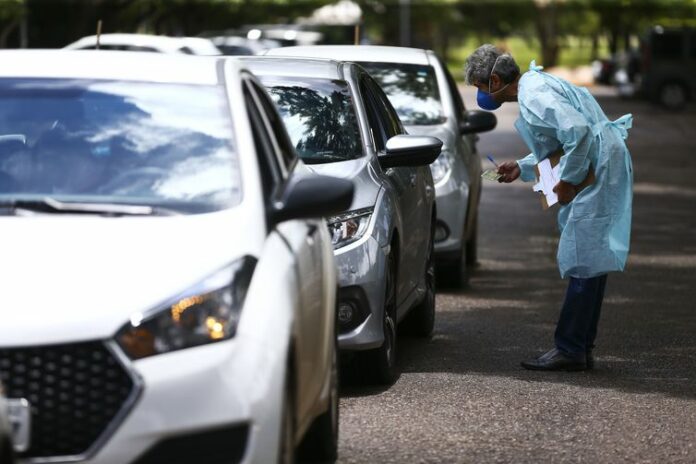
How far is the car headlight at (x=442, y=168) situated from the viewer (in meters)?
12.3

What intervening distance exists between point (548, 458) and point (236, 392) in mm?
2402

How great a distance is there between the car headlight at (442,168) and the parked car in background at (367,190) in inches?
78.9

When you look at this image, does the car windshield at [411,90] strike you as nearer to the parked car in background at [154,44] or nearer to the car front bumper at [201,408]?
the car front bumper at [201,408]

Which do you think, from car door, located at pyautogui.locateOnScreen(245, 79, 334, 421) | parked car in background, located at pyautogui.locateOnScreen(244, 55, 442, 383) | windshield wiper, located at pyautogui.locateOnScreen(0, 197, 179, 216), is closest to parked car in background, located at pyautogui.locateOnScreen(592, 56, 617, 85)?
parked car in background, located at pyautogui.locateOnScreen(244, 55, 442, 383)

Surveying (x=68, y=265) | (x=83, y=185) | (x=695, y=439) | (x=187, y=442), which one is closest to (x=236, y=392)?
(x=187, y=442)

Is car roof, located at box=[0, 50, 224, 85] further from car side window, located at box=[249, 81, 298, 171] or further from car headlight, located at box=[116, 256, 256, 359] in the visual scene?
car headlight, located at box=[116, 256, 256, 359]

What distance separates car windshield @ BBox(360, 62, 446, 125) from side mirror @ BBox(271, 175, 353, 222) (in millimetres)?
7184

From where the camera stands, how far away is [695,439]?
736 centimetres

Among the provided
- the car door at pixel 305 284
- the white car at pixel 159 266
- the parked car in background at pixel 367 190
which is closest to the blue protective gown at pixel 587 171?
the parked car in background at pixel 367 190

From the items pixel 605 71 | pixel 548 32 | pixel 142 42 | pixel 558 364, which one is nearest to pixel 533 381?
pixel 558 364

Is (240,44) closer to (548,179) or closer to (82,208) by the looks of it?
(548,179)

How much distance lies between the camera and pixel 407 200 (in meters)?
9.40

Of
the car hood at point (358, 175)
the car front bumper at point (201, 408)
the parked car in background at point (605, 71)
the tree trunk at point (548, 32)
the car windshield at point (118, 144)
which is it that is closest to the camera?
the car front bumper at point (201, 408)

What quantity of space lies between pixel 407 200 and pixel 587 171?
38.8 inches
